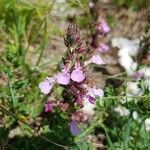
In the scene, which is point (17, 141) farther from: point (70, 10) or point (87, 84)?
point (70, 10)

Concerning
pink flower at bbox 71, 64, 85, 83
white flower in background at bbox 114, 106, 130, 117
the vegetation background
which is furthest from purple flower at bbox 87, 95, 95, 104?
white flower in background at bbox 114, 106, 130, 117

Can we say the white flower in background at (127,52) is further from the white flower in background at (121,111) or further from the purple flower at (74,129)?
the purple flower at (74,129)

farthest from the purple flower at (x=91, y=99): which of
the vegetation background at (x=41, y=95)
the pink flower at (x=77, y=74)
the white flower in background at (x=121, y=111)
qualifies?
the white flower in background at (x=121, y=111)

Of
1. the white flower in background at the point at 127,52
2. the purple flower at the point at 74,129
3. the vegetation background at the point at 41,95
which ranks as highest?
the white flower in background at the point at 127,52

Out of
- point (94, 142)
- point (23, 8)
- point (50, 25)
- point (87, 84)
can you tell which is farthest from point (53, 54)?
point (87, 84)

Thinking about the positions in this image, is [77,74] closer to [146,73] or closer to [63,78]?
[63,78]

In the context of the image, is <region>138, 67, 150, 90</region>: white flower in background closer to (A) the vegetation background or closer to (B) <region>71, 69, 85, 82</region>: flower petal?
(A) the vegetation background

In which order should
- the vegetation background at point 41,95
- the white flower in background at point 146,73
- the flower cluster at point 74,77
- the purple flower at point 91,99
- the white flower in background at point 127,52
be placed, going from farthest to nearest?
the white flower in background at point 127,52
the white flower in background at point 146,73
the vegetation background at point 41,95
the purple flower at point 91,99
the flower cluster at point 74,77
